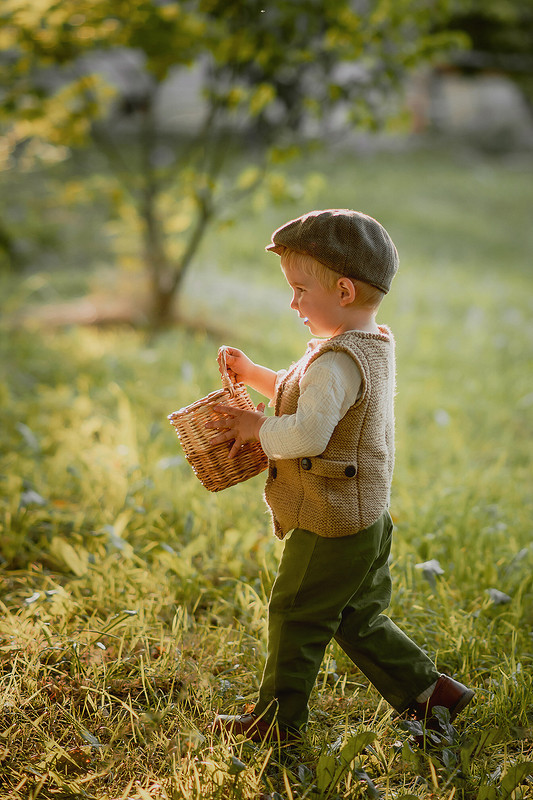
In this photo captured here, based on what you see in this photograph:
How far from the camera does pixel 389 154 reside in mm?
14945

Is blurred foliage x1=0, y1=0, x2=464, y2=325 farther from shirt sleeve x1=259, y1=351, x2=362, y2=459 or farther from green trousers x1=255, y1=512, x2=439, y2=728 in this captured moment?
green trousers x1=255, y1=512, x2=439, y2=728

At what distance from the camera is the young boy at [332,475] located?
5.98 ft

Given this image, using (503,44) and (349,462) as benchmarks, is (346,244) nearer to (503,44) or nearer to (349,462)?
(349,462)

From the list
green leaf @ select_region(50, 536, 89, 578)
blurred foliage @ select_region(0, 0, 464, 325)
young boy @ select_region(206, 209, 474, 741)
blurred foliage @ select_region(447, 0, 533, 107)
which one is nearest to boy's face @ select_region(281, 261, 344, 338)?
young boy @ select_region(206, 209, 474, 741)

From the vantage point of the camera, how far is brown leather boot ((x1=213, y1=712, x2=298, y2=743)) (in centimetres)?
199

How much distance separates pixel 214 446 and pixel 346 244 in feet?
2.13

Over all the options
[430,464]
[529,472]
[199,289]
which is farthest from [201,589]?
[199,289]

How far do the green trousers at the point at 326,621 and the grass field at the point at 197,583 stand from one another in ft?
0.42

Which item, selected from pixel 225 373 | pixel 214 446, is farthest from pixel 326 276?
pixel 214 446

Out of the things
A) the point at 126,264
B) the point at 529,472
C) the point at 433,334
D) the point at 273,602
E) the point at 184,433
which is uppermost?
the point at 184,433

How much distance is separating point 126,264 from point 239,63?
1696 millimetres

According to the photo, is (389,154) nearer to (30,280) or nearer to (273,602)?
(30,280)

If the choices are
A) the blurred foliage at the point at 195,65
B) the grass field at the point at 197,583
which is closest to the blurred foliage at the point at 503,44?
the blurred foliage at the point at 195,65

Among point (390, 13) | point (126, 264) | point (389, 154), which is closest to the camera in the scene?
point (390, 13)
